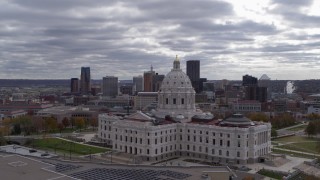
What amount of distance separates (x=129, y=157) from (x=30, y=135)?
1826 inches

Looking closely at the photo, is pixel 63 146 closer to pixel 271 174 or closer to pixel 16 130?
pixel 16 130

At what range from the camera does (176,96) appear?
108375 millimetres

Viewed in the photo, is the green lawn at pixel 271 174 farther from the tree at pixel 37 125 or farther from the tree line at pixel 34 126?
the tree at pixel 37 125

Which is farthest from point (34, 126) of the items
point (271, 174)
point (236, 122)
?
point (271, 174)

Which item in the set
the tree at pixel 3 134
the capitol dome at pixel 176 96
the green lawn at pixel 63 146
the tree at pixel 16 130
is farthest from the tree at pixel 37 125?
the capitol dome at pixel 176 96

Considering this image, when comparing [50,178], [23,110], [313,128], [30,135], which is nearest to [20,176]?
[50,178]

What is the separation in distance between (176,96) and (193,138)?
16102mm

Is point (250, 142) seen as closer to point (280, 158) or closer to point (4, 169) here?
point (280, 158)

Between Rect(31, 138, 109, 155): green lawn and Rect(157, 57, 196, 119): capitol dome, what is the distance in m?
19.9

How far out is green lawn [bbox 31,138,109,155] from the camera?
98562 millimetres

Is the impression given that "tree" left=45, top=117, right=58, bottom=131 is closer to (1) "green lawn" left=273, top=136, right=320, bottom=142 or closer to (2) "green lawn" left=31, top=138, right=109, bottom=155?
(2) "green lawn" left=31, top=138, right=109, bottom=155

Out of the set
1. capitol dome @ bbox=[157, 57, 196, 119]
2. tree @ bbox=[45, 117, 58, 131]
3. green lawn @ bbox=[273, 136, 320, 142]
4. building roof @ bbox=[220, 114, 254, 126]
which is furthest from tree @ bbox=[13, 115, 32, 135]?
green lawn @ bbox=[273, 136, 320, 142]

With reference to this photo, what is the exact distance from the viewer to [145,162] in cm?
8938

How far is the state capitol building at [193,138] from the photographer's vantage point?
293ft
